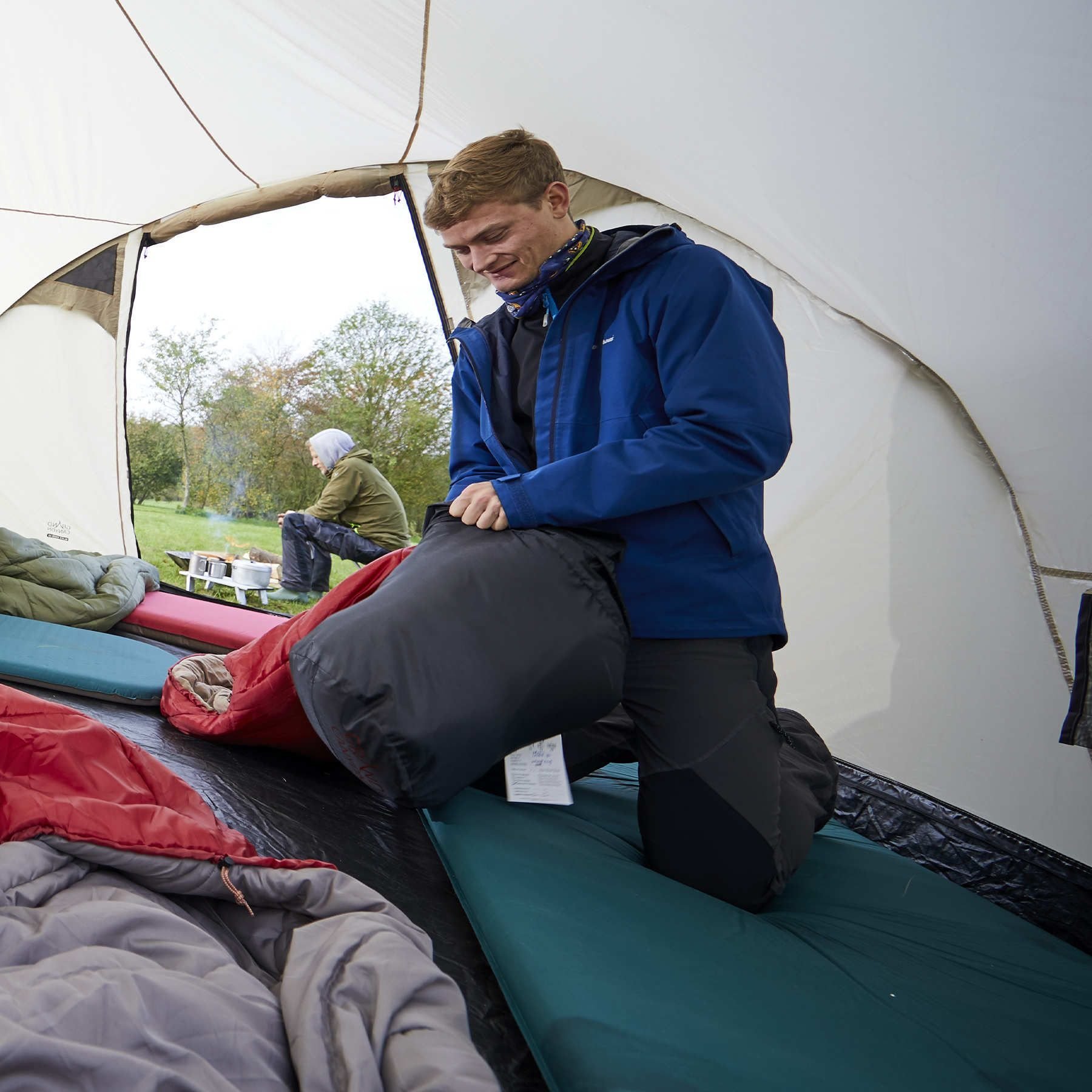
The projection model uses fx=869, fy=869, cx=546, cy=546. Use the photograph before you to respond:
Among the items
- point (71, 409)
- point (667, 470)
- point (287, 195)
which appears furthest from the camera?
point (71, 409)

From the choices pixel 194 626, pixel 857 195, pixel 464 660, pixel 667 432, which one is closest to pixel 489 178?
pixel 667 432

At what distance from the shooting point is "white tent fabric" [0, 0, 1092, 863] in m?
1.50

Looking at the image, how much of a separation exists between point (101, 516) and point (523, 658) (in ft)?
10.3

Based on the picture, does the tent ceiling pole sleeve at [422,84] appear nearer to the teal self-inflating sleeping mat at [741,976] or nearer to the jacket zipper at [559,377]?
the jacket zipper at [559,377]

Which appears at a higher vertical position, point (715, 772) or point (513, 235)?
point (513, 235)

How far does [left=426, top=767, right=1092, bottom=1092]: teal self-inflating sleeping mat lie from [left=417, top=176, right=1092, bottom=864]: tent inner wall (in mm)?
411

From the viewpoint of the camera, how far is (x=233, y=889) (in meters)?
0.82

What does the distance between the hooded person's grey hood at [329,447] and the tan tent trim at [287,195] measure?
1307 millimetres

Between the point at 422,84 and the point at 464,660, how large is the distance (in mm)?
1983

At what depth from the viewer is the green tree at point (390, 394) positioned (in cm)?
504

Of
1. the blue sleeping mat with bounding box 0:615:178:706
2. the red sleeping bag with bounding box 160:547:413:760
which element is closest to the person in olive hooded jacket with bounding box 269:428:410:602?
the blue sleeping mat with bounding box 0:615:178:706

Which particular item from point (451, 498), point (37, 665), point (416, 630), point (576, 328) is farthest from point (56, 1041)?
point (37, 665)

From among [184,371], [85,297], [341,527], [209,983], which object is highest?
[85,297]

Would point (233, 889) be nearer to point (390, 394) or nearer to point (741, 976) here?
point (741, 976)
